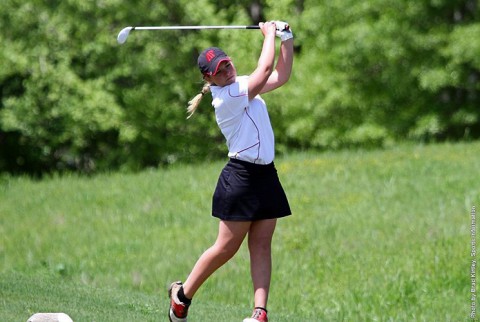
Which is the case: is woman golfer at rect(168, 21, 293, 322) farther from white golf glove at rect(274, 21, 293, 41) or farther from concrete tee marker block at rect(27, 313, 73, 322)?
concrete tee marker block at rect(27, 313, 73, 322)

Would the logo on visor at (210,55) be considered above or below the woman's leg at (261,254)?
above

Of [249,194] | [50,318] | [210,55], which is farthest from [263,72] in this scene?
[50,318]

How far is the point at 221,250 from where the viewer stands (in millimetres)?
7012

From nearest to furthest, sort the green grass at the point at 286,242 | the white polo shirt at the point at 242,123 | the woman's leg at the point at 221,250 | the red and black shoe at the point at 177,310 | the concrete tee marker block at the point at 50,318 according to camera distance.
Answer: the concrete tee marker block at the point at 50,318 → the white polo shirt at the point at 242,123 → the woman's leg at the point at 221,250 → the red and black shoe at the point at 177,310 → the green grass at the point at 286,242

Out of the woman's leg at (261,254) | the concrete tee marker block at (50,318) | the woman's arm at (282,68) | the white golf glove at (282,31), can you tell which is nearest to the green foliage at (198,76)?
the woman's arm at (282,68)

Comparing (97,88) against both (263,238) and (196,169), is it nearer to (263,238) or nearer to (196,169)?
(196,169)

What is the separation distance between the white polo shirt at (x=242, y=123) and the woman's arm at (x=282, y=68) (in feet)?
0.85

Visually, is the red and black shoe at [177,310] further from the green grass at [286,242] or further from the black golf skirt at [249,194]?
the black golf skirt at [249,194]

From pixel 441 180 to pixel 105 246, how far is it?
4877 millimetres

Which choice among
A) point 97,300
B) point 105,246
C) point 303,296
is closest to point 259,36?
point 105,246

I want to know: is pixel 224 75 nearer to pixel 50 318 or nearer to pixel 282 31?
pixel 282 31

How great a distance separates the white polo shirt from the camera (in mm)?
6742

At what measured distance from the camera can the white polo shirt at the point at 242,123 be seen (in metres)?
6.74

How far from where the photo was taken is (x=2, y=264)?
45.2 ft
